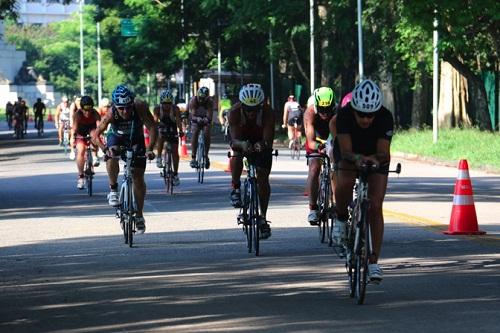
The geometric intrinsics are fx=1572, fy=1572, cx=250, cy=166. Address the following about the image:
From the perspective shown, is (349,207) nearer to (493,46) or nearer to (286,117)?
(286,117)

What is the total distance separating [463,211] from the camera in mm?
18172

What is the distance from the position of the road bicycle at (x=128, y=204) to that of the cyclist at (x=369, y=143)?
5.03m

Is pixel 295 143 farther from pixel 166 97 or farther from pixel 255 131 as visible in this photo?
pixel 255 131

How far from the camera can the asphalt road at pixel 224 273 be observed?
37.1ft

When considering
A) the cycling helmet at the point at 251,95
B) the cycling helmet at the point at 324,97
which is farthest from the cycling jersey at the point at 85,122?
the cycling helmet at the point at 251,95

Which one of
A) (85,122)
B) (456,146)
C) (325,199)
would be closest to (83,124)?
(85,122)

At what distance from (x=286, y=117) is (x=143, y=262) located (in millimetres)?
28681

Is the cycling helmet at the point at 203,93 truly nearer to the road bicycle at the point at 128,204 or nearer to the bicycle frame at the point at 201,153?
the bicycle frame at the point at 201,153

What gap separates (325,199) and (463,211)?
5.60ft

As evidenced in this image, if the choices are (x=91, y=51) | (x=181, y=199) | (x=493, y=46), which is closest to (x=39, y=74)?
(x=91, y=51)

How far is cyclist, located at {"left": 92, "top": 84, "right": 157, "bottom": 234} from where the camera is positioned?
18125 mm

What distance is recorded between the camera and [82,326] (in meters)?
11.2

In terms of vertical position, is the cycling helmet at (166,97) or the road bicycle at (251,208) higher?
the cycling helmet at (166,97)

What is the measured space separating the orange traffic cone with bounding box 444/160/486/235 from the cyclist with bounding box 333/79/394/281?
520cm
